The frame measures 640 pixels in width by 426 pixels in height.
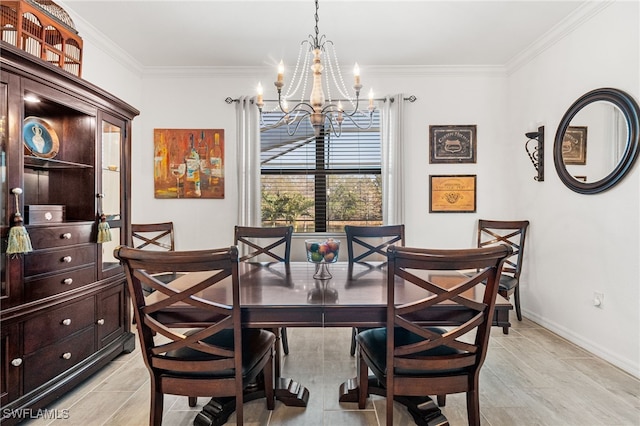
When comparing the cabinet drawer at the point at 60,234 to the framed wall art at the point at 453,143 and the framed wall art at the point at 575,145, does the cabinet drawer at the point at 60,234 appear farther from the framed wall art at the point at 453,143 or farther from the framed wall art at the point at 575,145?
the framed wall art at the point at 575,145

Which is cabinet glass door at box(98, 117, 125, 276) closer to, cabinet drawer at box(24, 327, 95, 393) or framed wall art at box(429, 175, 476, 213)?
cabinet drawer at box(24, 327, 95, 393)

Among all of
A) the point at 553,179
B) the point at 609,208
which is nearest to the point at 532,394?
the point at 609,208

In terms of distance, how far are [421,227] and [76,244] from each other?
10.5 feet

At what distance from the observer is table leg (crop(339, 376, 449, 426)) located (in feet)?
5.57

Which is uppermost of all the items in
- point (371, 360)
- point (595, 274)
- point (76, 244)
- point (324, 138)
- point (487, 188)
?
point (324, 138)

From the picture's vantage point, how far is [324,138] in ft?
12.4

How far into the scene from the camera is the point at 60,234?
1.96 m

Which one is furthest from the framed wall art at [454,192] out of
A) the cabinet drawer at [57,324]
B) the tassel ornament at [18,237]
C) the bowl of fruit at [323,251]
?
the tassel ornament at [18,237]

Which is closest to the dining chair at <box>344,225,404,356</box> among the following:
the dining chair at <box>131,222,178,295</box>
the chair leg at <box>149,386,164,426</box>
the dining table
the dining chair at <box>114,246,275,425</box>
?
the dining table

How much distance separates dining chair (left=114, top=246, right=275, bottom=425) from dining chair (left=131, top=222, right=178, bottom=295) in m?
1.80

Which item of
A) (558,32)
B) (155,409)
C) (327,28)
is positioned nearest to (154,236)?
(155,409)

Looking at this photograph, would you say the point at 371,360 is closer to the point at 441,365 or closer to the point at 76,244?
the point at 441,365

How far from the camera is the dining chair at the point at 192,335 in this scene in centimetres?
125

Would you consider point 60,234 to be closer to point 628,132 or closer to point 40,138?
point 40,138
